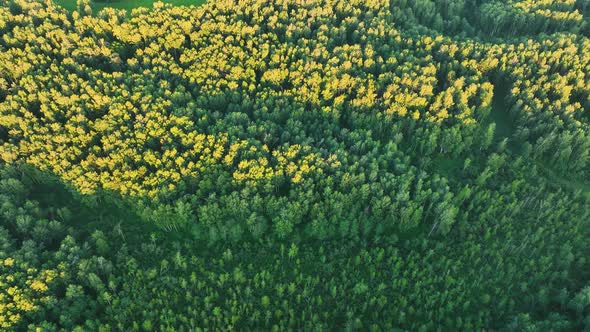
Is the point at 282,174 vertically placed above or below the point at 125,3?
below

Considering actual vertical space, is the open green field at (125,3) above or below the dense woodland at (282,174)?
above

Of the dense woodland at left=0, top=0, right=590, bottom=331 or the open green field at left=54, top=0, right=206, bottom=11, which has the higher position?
the open green field at left=54, top=0, right=206, bottom=11

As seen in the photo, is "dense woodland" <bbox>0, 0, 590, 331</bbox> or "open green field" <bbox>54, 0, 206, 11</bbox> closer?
"dense woodland" <bbox>0, 0, 590, 331</bbox>

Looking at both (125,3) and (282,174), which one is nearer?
(282,174)

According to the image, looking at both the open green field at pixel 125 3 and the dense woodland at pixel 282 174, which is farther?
the open green field at pixel 125 3

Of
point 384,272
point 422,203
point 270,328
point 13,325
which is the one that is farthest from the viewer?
point 422,203

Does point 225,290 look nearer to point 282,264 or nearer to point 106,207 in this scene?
point 282,264

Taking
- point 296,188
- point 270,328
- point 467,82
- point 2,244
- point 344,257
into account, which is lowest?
point 270,328

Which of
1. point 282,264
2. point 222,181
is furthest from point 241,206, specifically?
point 282,264
